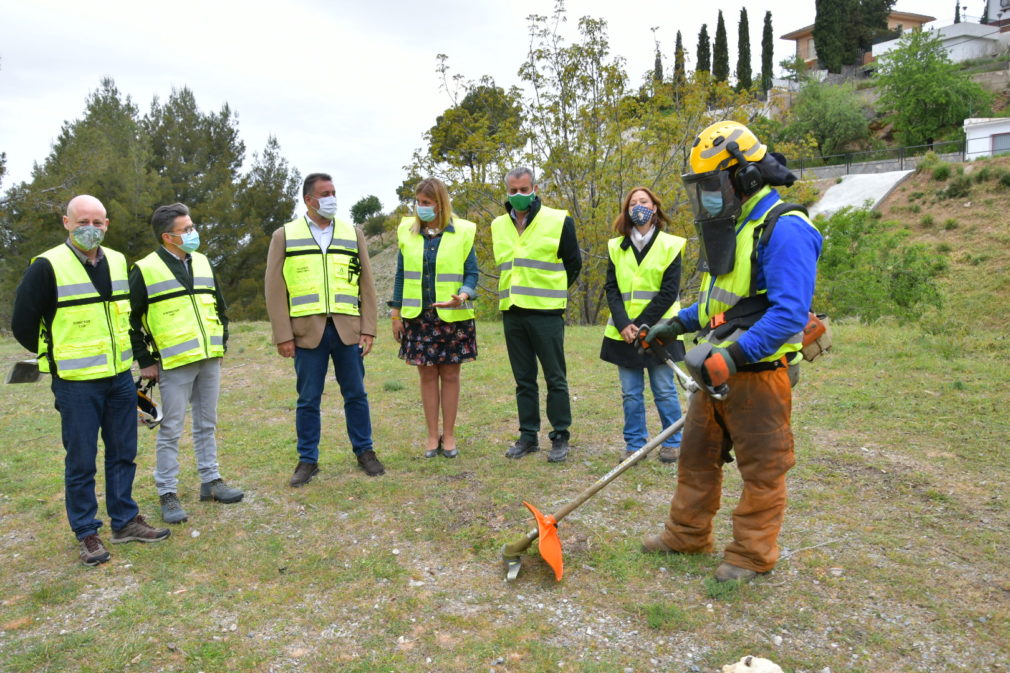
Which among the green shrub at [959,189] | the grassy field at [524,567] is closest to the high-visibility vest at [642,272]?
the grassy field at [524,567]

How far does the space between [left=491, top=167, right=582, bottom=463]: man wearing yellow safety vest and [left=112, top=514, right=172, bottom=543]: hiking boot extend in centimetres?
256

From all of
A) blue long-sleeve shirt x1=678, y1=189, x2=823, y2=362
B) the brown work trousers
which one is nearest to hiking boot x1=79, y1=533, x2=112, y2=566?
the brown work trousers

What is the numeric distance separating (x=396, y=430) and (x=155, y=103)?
81.6 feet

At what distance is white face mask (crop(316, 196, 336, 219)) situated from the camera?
492 cm

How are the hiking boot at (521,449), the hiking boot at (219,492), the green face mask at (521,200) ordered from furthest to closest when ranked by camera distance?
the hiking boot at (521,449) → the green face mask at (521,200) → the hiking boot at (219,492)

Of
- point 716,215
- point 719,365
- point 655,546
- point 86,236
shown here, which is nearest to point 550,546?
point 655,546

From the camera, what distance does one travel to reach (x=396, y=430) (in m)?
6.71

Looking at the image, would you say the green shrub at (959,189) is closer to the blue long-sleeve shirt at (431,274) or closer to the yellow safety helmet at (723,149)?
the blue long-sleeve shirt at (431,274)

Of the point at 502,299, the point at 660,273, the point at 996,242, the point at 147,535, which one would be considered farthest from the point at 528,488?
the point at 996,242

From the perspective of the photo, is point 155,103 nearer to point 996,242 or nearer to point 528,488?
point 528,488

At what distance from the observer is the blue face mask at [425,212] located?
5289 millimetres

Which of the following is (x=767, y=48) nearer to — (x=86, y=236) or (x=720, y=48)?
(x=720, y=48)

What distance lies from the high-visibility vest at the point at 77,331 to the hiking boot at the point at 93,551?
0.96 meters

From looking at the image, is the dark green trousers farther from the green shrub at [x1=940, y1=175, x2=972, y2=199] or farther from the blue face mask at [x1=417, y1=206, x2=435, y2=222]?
the green shrub at [x1=940, y1=175, x2=972, y2=199]
